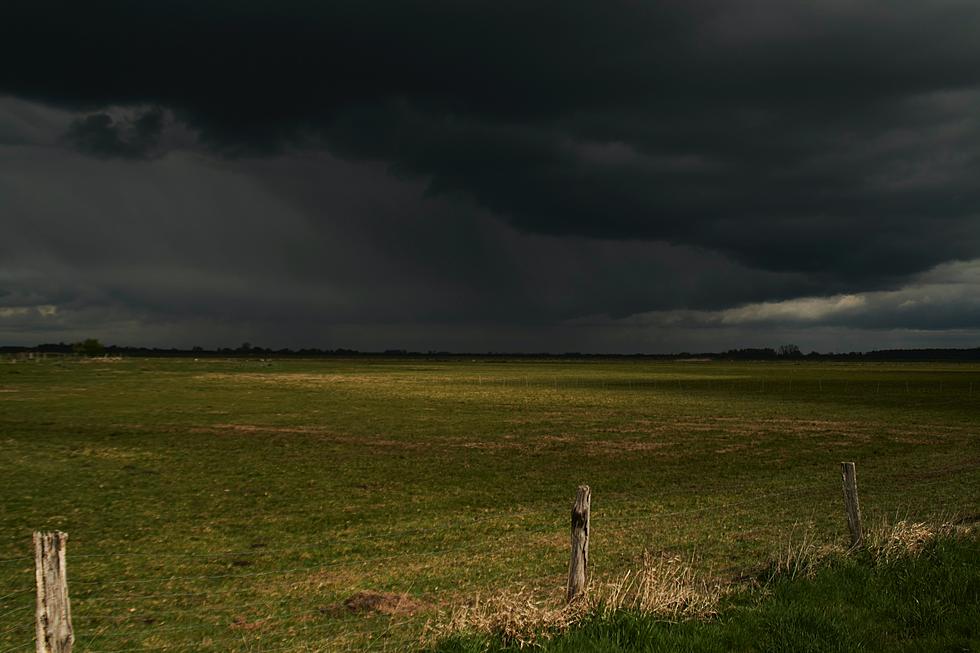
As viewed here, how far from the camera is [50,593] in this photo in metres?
6.28

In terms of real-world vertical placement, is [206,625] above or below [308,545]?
above

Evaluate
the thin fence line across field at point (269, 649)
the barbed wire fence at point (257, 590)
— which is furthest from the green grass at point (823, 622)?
the thin fence line across field at point (269, 649)

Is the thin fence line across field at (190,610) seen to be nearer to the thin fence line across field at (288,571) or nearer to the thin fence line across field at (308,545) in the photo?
the thin fence line across field at (288,571)

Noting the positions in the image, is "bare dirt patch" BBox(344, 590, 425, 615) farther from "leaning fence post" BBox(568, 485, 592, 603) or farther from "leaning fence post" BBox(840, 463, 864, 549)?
"leaning fence post" BBox(840, 463, 864, 549)

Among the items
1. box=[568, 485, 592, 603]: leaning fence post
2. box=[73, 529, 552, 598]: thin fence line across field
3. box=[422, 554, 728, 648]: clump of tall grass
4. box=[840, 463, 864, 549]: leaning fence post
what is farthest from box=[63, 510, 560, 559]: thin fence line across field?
box=[840, 463, 864, 549]: leaning fence post

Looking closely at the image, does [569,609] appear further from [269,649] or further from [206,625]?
[206,625]

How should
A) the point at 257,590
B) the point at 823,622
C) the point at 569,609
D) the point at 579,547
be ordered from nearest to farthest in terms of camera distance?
the point at 823,622
the point at 569,609
the point at 579,547
the point at 257,590

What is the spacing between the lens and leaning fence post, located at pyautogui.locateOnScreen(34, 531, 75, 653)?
6223 mm

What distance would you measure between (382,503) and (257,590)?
321 inches

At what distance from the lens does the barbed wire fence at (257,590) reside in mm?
9547

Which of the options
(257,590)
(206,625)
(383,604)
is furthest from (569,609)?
(257,590)

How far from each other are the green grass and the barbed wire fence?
1.15 meters

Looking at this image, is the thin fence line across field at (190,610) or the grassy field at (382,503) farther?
the grassy field at (382,503)

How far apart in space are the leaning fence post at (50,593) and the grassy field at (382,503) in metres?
3.70
